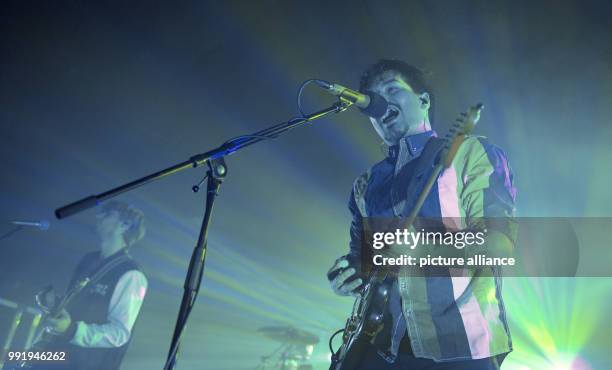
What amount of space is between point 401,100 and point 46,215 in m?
6.65

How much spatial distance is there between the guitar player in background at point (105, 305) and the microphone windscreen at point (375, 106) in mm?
2840

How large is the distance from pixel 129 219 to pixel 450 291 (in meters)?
3.80

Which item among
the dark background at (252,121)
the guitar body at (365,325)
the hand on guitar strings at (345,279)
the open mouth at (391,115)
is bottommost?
the guitar body at (365,325)

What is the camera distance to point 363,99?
7.79 ft

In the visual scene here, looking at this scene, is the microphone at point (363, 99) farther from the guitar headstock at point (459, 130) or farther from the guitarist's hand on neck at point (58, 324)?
the guitarist's hand on neck at point (58, 324)

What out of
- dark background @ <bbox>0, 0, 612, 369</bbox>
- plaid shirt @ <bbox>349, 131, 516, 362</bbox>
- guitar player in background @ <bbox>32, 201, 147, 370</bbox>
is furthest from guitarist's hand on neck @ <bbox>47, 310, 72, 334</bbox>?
plaid shirt @ <bbox>349, 131, 516, 362</bbox>

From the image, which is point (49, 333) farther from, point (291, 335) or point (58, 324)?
point (291, 335)

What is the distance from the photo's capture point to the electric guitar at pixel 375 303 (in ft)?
6.28

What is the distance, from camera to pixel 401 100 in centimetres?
281

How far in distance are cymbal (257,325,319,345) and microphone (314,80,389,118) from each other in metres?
4.86

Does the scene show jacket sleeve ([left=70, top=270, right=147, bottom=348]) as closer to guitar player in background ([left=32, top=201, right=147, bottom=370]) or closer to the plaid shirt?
guitar player in background ([left=32, top=201, right=147, bottom=370])

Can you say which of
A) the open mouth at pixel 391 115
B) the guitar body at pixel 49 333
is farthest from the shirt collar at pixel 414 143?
the guitar body at pixel 49 333

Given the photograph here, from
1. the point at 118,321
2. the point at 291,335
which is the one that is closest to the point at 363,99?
the point at 118,321

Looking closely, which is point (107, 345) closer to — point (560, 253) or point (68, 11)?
point (68, 11)
